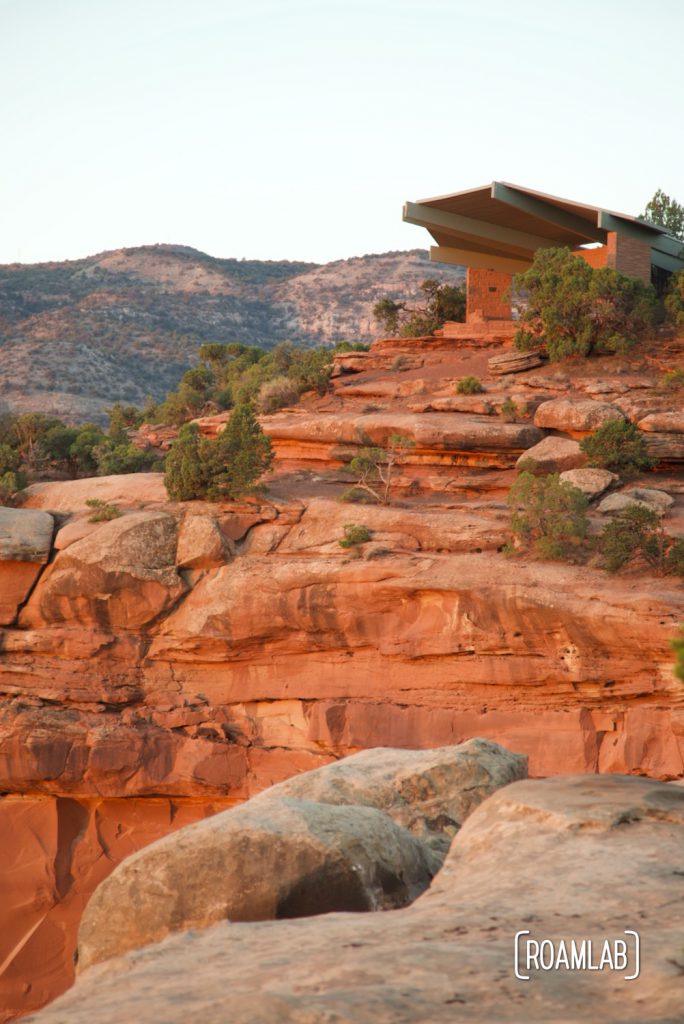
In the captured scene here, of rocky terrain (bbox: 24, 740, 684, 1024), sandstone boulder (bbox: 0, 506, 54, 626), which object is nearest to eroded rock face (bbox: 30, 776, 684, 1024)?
rocky terrain (bbox: 24, 740, 684, 1024)

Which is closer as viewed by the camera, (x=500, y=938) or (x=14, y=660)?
(x=500, y=938)

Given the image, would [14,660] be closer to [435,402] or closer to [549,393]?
[435,402]

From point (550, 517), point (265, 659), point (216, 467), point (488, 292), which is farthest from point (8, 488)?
point (488, 292)

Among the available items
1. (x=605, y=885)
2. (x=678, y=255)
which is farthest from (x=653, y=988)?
(x=678, y=255)

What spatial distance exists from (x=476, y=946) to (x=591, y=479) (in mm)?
19844

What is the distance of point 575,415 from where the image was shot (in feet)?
94.9

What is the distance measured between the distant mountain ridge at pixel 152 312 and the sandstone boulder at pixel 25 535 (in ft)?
105

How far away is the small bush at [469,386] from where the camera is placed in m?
31.6

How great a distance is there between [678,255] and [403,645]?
22.1 meters

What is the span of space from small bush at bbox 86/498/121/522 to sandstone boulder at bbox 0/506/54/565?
1026 mm

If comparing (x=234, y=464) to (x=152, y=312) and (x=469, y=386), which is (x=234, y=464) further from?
(x=152, y=312)

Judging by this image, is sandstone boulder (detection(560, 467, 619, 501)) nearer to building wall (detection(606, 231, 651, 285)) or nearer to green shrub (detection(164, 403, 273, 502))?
green shrub (detection(164, 403, 273, 502))

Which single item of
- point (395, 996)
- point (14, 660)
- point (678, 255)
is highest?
point (678, 255)

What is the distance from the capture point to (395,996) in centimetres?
643
